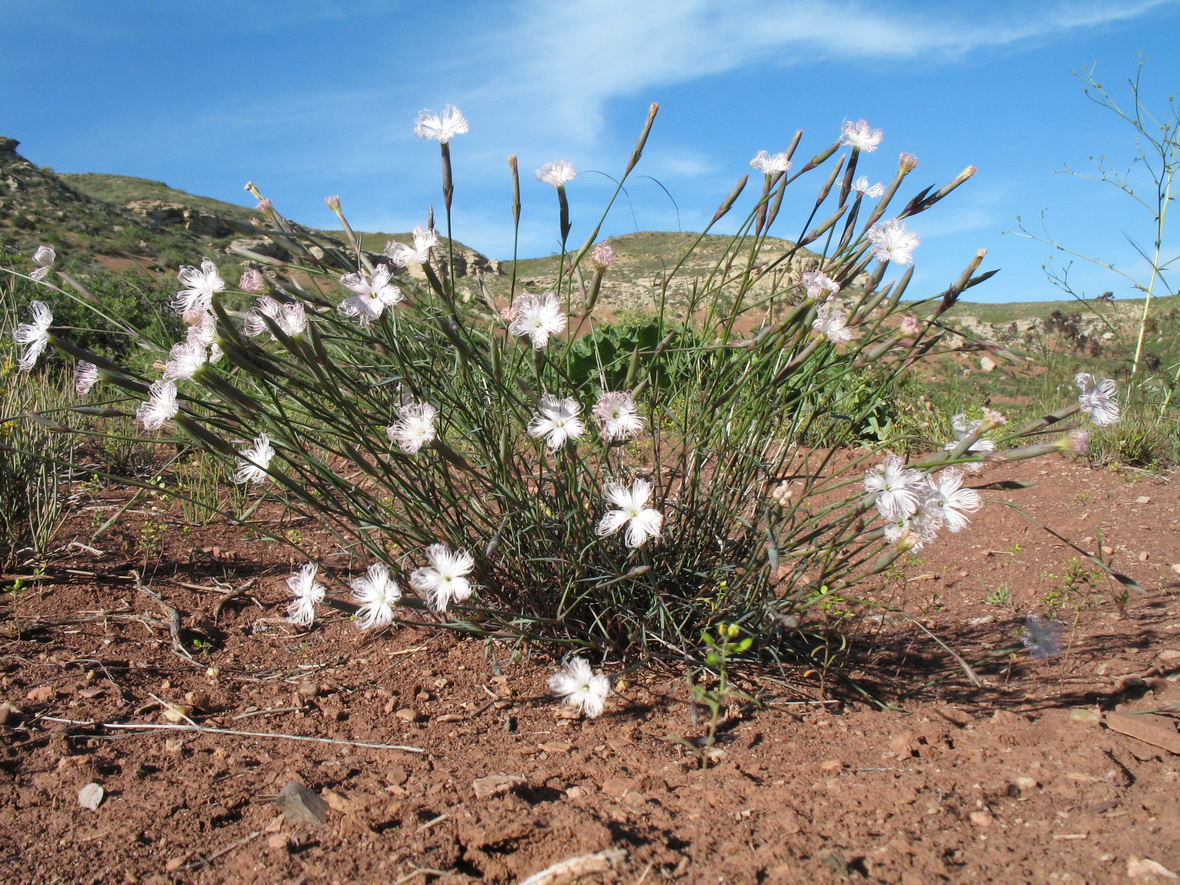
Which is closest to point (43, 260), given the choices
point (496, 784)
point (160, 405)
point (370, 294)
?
point (160, 405)

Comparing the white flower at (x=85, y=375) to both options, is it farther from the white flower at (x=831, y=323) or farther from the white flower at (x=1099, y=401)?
the white flower at (x=1099, y=401)

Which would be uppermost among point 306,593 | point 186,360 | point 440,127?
→ point 440,127

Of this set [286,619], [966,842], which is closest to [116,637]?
[286,619]

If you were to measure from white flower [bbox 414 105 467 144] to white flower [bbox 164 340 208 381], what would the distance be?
27.1 inches

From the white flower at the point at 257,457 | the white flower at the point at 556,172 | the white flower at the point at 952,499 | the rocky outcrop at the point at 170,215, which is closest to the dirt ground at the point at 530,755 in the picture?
the white flower at the point at 952,499

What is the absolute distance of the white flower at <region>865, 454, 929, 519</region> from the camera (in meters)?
1.48

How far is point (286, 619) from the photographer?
8.16 ft

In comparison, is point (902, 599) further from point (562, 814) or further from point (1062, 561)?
point (562, 814)

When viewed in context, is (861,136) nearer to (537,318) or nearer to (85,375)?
(537,318)

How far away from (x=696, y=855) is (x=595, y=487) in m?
0.89

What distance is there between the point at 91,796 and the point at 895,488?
168 centimetres

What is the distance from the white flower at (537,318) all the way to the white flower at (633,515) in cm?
35

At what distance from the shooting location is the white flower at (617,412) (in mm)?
1551

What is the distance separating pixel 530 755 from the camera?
1.67 m
